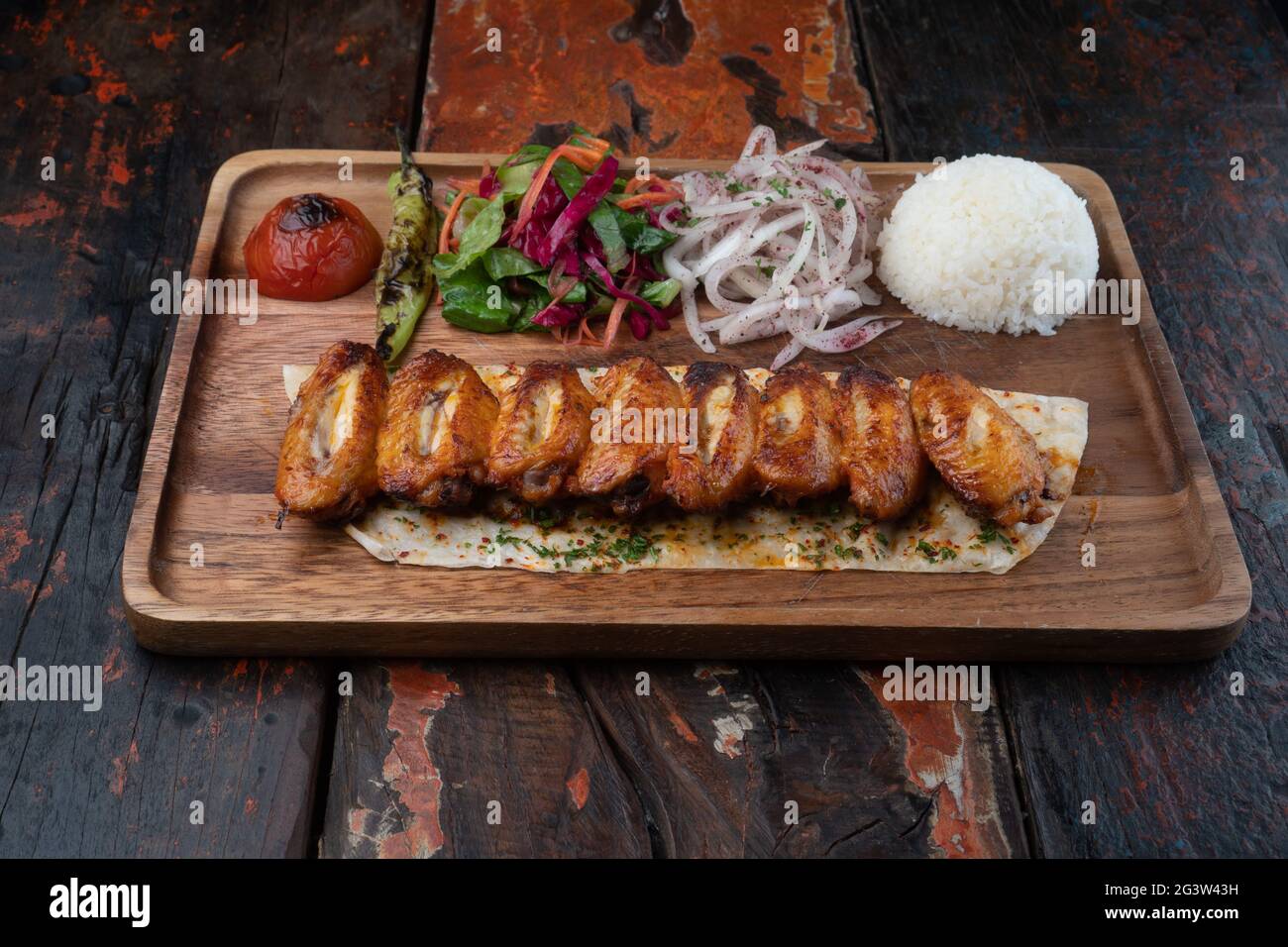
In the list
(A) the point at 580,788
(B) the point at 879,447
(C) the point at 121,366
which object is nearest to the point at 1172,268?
(B) the point at 879,447

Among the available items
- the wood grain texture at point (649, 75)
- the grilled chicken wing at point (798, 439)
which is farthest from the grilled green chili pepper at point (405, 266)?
the grilled chicken wing at point (798, 439)

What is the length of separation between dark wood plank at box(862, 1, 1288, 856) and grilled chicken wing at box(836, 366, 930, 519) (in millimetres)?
792

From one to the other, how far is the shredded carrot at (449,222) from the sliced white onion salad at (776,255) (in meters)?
0.91

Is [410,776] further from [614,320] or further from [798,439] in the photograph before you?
[614,320]

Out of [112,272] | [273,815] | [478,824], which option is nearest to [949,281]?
[478,824]

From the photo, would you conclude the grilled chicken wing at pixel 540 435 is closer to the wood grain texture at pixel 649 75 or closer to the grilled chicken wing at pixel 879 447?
the grilled chicken wing at pixel 879 447

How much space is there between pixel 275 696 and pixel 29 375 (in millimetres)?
A: 2063

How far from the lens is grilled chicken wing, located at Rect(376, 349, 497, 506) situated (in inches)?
169

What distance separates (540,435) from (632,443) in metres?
Answer: 0.35

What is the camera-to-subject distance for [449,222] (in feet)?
17.8

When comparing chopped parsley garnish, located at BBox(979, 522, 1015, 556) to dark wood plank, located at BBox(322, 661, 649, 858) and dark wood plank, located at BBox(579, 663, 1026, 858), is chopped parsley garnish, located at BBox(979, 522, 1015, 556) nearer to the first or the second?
dark wood plank, located at BBox(579, 663, 1026, 858)

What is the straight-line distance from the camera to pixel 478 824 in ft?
13.1

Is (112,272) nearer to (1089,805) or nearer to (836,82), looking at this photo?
(836,82)

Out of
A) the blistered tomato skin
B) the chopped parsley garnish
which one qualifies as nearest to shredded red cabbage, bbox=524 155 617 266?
the blistered tomato skin
